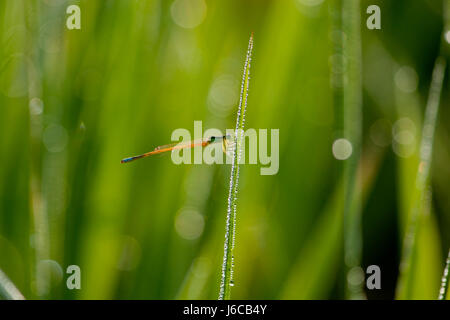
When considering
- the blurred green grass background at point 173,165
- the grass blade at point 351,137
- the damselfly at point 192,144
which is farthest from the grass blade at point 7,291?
the grass blade at point 351,137

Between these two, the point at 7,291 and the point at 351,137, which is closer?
the point at 7,291

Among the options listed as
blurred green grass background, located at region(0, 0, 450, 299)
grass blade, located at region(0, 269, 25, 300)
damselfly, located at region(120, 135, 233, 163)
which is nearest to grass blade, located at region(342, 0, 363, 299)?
blurred green grass background, located at region(0, 0, 450, 299)

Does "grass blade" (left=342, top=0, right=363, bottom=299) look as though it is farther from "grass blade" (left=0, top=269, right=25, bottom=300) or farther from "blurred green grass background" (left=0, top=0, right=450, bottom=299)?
"grass blade" (left=0, top=269, right=25, bottom=300)

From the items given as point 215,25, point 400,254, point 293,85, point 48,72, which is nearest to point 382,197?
point 400,254

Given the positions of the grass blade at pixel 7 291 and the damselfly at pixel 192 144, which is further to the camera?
the damselfly at pixel 192 144

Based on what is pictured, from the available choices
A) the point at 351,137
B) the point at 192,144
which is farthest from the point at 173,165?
the point at 351,137

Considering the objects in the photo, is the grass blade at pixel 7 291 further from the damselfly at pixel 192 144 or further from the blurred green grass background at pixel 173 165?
the damselfly at pixel 192 144

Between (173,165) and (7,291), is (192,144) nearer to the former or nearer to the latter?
(173,165)

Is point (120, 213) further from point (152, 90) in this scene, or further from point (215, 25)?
point (215, 25)
